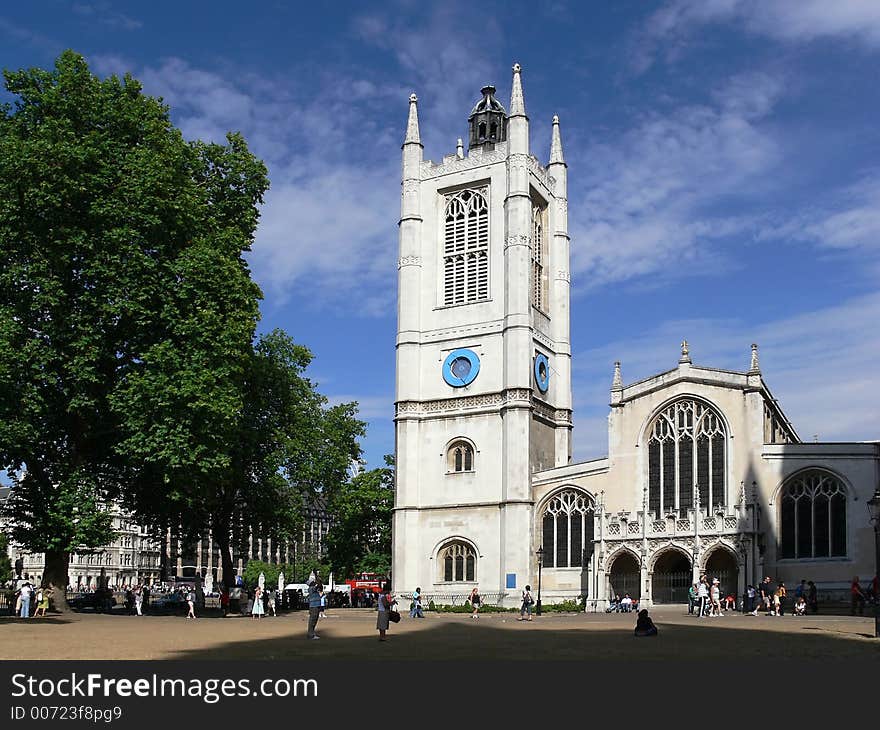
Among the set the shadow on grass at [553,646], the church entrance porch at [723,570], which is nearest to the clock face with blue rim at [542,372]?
the church entrance porch at [723,570]

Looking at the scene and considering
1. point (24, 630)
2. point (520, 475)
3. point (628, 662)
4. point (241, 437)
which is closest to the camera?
point (628, 662)

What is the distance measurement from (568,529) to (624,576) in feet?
12.9

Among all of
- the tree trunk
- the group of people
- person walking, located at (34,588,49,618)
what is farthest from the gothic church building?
person walking, located at (34,588,49,618)

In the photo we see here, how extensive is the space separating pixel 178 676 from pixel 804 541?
38.3m

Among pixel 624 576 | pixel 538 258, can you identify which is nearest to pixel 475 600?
pixel 624 576

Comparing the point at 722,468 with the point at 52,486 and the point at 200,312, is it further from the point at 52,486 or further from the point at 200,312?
the point at 52,486

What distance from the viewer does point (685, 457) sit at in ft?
168

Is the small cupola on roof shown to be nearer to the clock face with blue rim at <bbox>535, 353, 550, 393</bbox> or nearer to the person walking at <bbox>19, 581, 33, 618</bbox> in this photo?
the clock face with blue rim at <bbox>535, 353, 550, 393</bbox>

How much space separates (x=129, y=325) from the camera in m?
36.2

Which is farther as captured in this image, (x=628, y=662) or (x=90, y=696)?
(x=628, y=662)

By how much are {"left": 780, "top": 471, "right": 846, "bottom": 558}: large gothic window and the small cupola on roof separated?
90.2 ft

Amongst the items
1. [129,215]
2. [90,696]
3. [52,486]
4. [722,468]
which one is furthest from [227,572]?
[90,696]

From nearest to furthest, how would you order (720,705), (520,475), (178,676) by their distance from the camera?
1. (720,705)
2. (178,676)
3. (520,475)

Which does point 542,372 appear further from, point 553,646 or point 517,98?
point 553,646
